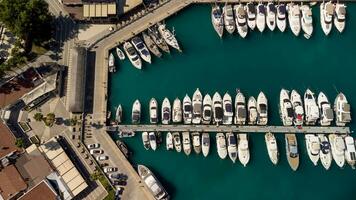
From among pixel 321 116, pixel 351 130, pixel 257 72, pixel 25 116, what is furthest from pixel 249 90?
pixel 25 116

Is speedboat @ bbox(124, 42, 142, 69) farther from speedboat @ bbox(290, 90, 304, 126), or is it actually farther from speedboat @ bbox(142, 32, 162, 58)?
speedboat @ bbox(290, 90, 304, 126)

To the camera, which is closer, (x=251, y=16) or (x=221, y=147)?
(x=221, y=147)

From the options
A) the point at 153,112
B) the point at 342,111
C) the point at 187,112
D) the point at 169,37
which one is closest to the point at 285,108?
the point at 342,111

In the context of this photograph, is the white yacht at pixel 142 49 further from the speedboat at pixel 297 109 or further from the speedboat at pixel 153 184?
the speedboat at pixel 297 109

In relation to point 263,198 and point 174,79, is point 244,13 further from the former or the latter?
point 263,198

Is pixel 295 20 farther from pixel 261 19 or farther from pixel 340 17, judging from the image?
pixel 340 17
